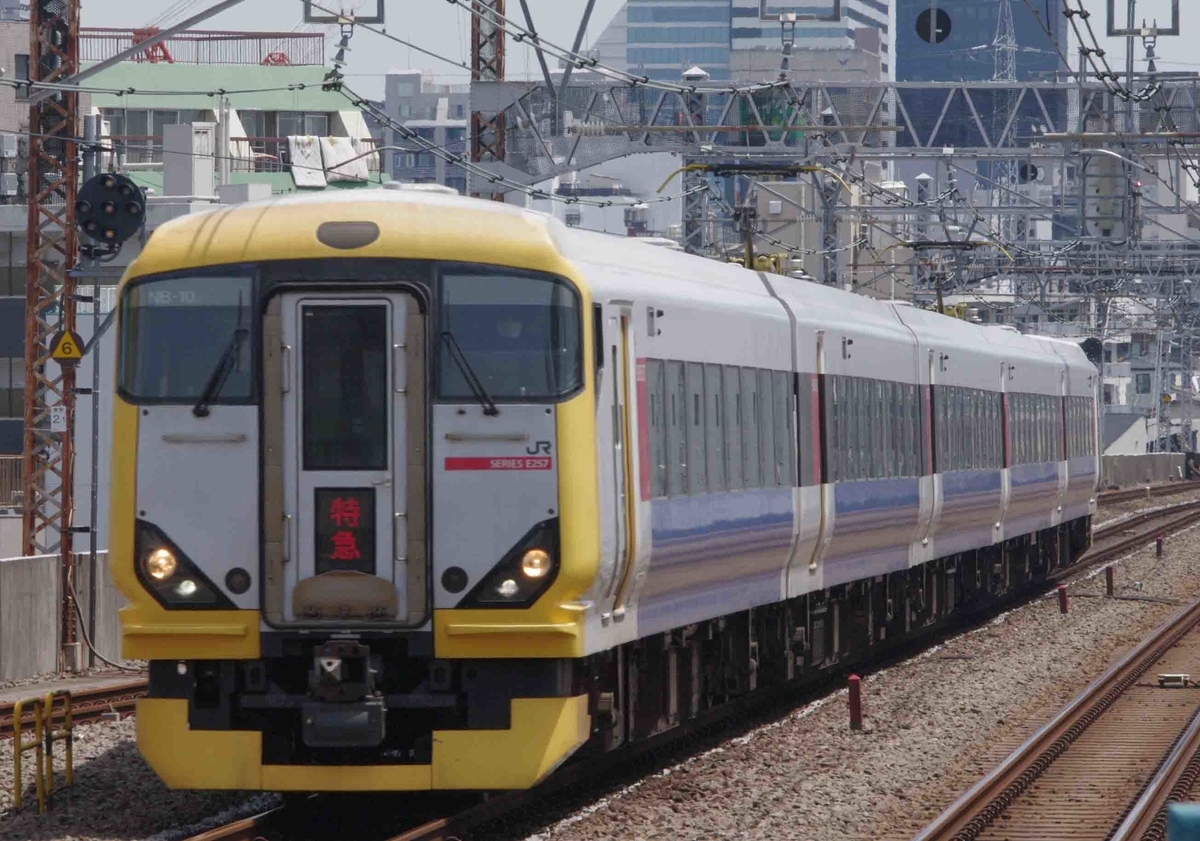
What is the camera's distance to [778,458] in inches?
623

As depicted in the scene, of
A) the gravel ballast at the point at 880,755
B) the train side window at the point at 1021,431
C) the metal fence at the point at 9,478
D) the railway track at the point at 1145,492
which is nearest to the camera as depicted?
the gravel ballast at the point at 880,755

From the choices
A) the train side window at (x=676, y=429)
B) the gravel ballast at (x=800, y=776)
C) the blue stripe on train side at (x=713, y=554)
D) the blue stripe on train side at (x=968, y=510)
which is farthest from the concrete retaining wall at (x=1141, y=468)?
the train side window at (x=676, y=429)

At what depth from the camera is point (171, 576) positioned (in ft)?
37.0

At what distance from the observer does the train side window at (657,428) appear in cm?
1272

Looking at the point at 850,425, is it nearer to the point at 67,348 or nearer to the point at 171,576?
the point at 67,348

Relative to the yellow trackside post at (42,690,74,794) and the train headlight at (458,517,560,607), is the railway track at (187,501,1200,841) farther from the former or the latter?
the yellow trackside post at (42,690,74,794)

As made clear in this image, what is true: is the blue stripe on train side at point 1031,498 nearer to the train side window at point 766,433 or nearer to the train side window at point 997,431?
the train side window at point 997,431

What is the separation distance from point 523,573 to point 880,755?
14.2 ft

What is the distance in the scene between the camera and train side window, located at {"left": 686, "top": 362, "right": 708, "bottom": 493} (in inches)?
535

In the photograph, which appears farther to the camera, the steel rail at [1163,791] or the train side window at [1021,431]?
the train side window at [1021,431]

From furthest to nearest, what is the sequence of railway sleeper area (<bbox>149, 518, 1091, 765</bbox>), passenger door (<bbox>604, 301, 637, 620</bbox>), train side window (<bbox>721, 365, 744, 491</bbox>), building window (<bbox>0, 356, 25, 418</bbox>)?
building window (<bbox>0, 356, 25, 418</bbox>)
train side window (<bbox>721, 365, 744, 491</bbox>)
passenger door (<bbox>604, 301, 637, 620</bbox>)
railway sleeper area (<bbox>149, 518, 1091, 765</bbox>)

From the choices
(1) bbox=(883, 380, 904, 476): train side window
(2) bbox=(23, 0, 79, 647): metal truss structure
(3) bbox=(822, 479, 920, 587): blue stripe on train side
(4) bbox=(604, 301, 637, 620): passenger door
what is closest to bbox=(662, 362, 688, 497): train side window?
(4) bbox=(604, 301, 637, 620): passenger door

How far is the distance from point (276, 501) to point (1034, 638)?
1356 cm

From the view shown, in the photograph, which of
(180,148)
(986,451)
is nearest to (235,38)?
(180,148)
